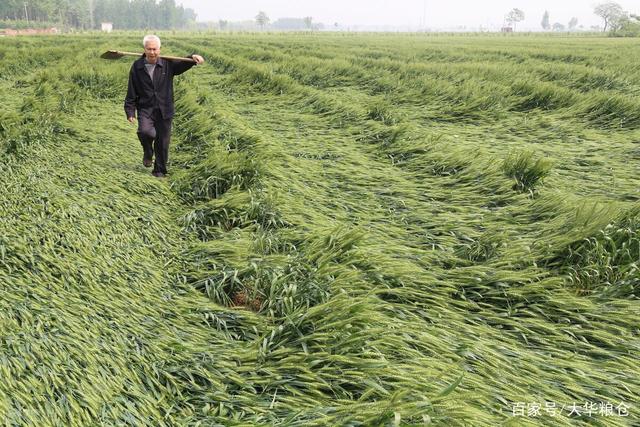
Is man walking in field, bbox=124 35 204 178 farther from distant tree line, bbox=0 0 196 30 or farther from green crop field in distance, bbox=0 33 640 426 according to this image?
distant tree line, bbox=0 0 196 30

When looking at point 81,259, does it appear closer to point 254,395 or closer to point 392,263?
point 254,395

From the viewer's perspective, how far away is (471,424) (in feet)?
6.23

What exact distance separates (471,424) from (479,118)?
765 cm

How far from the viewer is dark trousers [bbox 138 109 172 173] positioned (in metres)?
5.04

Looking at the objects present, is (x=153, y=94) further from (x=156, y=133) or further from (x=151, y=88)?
(x=156, y=133)

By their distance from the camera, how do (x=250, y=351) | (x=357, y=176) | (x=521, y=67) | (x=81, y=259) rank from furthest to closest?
(x=521, y=67), (x=357, y=176), (x=81, y=259), (x=250, y=351)

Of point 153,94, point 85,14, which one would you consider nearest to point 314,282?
point 153,94

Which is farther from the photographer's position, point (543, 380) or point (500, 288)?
point (500, 288)

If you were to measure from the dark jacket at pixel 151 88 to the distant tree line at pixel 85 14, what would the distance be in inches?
3944

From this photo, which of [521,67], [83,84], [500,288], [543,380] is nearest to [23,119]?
[83,84]

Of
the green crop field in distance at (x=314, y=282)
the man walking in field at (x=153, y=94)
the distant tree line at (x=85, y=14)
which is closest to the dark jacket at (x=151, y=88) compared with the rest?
the man walking in field at (x=153, y=94)

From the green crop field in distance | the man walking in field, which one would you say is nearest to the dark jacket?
the man walking in field

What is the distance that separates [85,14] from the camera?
4828 inches

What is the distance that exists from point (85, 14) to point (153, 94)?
471ft
